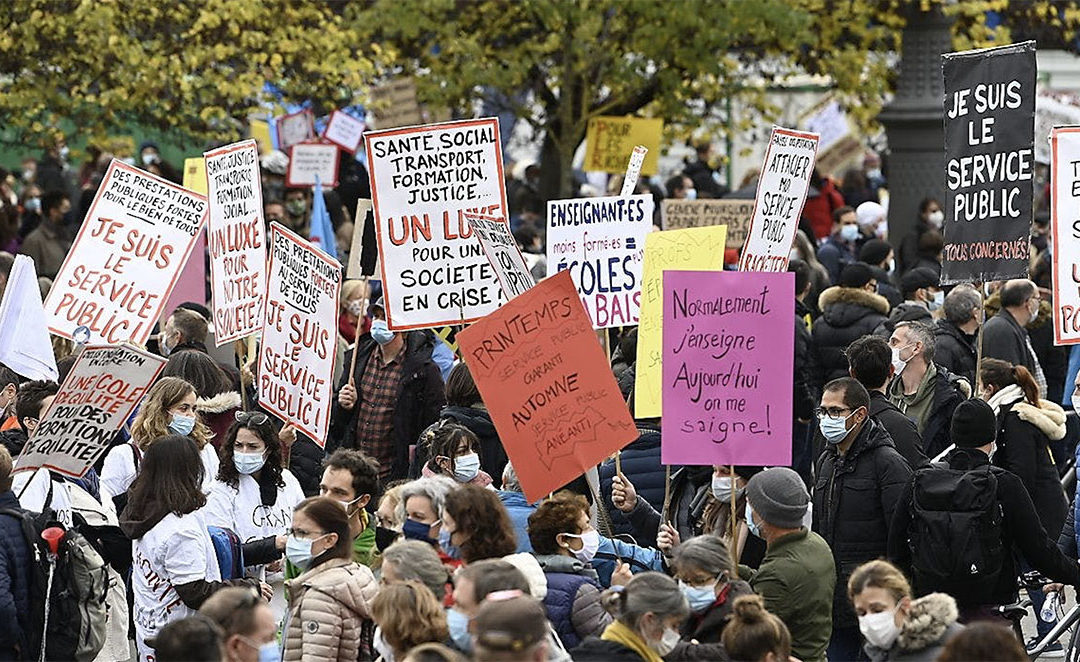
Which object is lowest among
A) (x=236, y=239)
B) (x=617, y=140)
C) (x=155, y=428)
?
(x=155, y=428)

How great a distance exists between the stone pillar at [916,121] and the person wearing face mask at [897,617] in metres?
14.5

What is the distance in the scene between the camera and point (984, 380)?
32.6ft

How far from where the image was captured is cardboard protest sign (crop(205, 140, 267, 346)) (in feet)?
38.1

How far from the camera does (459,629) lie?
604 centimetres

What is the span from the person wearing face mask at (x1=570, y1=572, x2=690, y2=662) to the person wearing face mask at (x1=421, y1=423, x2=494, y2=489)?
2561 mm

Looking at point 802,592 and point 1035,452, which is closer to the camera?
point 802,592

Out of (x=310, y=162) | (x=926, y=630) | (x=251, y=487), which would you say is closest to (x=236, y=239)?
(x=251, y=487)

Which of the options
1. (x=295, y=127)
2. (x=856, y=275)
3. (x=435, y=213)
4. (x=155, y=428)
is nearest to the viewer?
(x=155, y=428)

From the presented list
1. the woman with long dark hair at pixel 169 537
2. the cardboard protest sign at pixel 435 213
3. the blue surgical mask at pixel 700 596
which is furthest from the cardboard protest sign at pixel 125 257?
the blue surgical mask at pixel 700 596

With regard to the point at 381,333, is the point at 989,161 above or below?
above

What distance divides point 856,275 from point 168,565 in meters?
6.75

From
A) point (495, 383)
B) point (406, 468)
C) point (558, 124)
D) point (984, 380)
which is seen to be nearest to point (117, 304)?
point (406, 468)

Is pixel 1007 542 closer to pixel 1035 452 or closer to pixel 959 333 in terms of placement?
pixel 1035 452

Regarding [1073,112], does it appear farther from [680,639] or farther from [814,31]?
[680,639]
